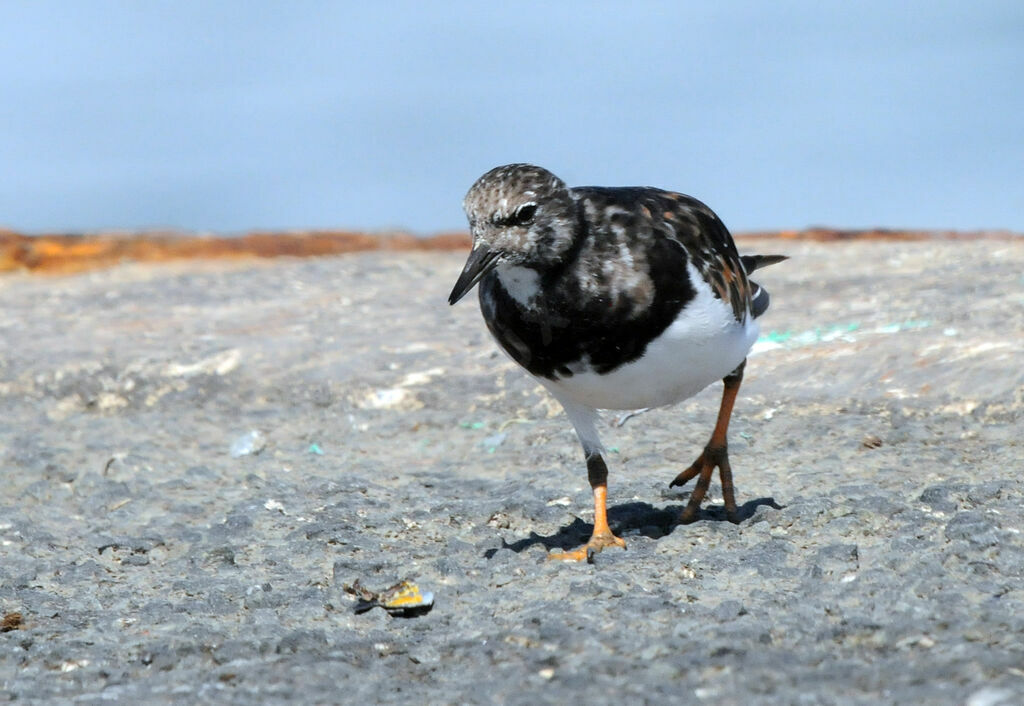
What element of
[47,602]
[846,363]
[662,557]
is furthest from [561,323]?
[846,363]

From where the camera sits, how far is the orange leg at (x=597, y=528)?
472 centimetres

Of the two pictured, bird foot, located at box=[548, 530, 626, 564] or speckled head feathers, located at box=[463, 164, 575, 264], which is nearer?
speckled head feathers, located at box=[463, 164, 575, 264]

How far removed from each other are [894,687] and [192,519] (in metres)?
3.50

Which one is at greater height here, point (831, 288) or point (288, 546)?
point (831, 288)

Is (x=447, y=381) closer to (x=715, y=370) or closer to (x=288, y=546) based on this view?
(x=288, y=546)

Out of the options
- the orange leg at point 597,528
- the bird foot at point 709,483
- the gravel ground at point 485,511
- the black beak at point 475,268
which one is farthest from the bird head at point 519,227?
the bird foot at point 709,483

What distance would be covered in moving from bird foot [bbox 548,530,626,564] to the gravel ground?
0.07m

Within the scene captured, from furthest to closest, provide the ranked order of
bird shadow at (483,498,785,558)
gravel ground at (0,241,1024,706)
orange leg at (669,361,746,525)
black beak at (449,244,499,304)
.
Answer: orange leg at (669,361,746,525) < bird shadow at (483,498,785,558) < black beak at (449,244,499,304) < gravel ground at (0,241,1024,706)

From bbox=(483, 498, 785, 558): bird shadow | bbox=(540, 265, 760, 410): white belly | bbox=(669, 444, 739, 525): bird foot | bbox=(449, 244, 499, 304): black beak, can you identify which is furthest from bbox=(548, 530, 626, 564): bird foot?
bbox=(449, 244, 499, 304): black beak

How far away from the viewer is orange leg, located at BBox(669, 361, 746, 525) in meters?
5.18

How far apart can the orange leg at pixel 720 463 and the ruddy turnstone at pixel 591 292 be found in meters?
0.62

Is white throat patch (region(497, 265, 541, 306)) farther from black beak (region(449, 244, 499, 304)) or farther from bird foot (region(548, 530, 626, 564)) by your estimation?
bird foot (region(548, 530, 626, 564))

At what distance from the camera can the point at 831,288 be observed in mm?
9305

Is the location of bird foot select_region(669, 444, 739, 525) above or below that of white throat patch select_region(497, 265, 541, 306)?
below
